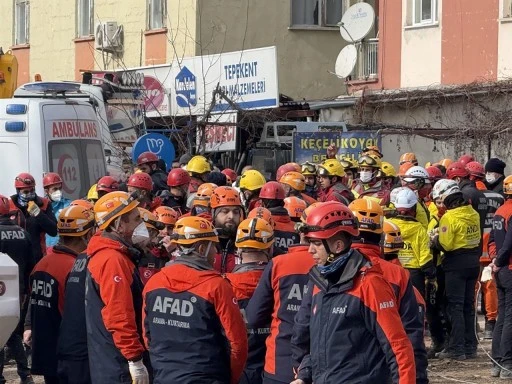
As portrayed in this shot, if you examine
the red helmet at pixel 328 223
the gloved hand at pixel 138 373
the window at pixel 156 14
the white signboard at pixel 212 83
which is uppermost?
the window at pixel 156 14

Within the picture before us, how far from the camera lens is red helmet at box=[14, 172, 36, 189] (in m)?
15.0

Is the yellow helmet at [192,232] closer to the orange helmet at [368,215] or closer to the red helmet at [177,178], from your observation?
the orange helmet at [368,215]

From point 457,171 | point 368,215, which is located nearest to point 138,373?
point 368,215

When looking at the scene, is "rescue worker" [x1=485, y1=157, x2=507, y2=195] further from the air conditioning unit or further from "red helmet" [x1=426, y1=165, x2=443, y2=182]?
the air conditioning unit

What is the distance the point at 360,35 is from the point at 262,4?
179 inches

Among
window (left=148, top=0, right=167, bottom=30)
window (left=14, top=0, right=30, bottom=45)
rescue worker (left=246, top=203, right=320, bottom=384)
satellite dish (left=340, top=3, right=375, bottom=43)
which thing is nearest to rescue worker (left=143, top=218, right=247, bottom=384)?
rescue worker (left=246, top=203, right=320, bottom=384)

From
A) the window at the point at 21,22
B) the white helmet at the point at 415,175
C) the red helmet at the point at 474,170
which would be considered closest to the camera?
the white helmet at the point at 415,175

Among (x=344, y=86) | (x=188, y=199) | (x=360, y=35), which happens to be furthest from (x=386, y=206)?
(x=344, y=86)

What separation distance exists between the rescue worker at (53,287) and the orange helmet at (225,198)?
144 centimetres

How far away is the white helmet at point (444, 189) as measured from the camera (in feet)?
46.6

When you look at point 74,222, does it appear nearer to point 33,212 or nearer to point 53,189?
point 33,212

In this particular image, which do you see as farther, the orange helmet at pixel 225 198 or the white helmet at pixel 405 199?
the white helmet at pixel 405 199

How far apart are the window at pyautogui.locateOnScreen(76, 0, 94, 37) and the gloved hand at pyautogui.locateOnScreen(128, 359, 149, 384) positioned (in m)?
26.9

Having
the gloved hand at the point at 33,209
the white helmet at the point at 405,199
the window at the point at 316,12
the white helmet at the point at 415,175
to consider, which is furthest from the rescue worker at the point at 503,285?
the window at the point at 316,12
